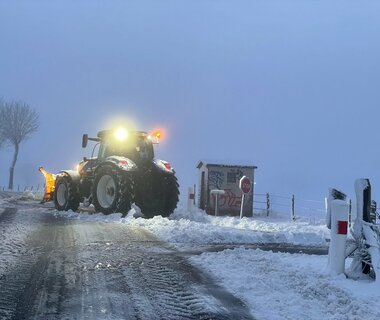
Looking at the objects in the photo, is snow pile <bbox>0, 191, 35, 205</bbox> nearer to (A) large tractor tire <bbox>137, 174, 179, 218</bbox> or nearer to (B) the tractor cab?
(B) the tractor cab

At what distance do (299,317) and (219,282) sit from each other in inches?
54.4

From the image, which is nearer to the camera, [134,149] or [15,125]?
[134,149]

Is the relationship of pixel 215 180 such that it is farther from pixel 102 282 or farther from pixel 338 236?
pixel 102 282

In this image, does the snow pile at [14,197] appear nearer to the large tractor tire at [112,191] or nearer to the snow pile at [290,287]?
the large tractor tire at [112,191]

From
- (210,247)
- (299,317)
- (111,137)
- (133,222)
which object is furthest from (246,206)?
(299,317)

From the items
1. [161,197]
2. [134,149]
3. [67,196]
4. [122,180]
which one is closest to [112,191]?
[122,180]

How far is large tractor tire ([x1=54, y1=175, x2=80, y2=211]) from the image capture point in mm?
14320

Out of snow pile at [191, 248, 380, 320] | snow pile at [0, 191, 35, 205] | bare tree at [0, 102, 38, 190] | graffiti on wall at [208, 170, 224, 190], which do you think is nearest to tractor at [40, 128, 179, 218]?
snow pile at [0, 191, 35, 205]

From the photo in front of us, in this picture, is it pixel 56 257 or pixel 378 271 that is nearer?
pixel 378 271

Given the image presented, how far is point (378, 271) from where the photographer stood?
16.9 feet

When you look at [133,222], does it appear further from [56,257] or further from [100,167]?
[56,257]

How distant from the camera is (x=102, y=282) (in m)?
5.09

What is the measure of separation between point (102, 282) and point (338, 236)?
9.57 ft

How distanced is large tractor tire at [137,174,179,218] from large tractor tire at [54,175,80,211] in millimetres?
2292
